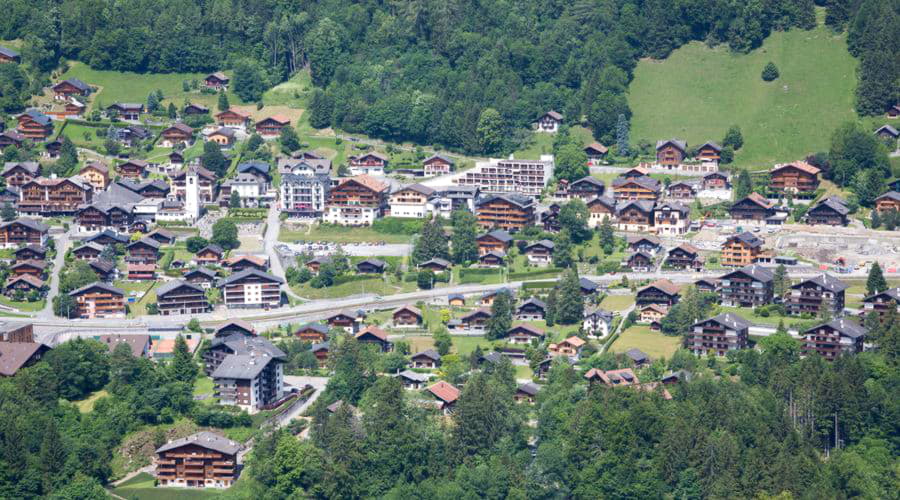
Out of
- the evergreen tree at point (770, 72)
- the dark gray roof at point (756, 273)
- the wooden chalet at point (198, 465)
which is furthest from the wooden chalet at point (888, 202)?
the wooden chalet at point (198, 465)

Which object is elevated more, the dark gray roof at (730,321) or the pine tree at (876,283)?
the pine tree at (876,283)

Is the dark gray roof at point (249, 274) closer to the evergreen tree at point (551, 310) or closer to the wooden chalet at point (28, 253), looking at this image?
the wooden chalet at point (28, 253)

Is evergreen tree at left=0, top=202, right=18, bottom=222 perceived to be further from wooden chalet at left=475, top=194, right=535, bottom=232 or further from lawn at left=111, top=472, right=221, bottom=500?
lawn at left=111, top=472, right=221, bottom=500

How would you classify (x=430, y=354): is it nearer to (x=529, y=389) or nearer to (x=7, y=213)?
(x=529, y=389)

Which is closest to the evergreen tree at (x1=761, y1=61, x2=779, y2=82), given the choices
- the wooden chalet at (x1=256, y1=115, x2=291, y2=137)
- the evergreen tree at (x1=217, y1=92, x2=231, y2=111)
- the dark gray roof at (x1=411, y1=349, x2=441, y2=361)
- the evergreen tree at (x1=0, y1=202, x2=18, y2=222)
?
the wooden chalet at (x1=256, y1=115, x2=291, y2=137)

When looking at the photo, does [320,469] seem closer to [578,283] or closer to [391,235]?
[578,283]

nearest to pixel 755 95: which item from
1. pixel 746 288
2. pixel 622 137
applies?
pixel 622 137
